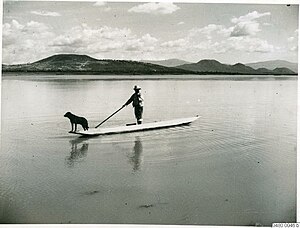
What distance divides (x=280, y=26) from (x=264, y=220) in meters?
0.63

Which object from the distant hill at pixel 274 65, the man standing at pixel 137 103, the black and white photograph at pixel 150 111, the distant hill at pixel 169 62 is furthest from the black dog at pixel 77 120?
the distant hill at pixel 274 65

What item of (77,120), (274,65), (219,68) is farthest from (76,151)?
(274,65)

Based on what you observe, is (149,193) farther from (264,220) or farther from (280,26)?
(280,26)

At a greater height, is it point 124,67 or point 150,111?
point 124,67

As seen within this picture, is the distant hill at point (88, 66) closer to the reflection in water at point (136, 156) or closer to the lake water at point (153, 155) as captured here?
the lake water at point (153, 155)

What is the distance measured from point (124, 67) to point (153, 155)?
0.31 metres

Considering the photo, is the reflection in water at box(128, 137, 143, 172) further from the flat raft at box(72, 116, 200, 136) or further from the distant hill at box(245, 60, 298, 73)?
the distant hill at box(245, 60, 298, 73)

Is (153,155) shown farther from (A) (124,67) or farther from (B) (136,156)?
(A) (124,67)

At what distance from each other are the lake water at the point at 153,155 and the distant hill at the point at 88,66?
0.04 meters

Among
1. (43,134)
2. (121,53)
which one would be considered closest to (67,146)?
(43,134)

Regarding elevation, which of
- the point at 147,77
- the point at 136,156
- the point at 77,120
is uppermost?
the point at 147,77

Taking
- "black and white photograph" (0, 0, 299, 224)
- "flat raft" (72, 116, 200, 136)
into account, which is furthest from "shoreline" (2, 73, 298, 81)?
"flat raft" (72, 116, 200, 136)

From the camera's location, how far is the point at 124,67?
158cm

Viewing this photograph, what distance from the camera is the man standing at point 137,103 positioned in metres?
1.56
